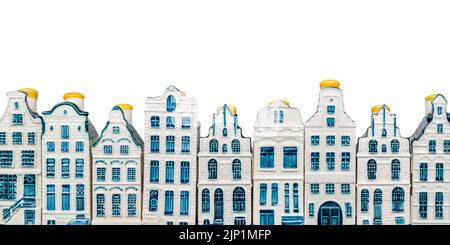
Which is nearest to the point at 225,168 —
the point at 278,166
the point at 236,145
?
the point at 236,145

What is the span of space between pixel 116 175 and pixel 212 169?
759mm

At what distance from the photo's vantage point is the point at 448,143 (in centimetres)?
440

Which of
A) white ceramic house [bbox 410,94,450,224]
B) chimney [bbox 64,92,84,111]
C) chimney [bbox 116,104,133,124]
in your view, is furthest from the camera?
chimney [bbox 116,104,133,124]

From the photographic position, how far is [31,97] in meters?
4.55

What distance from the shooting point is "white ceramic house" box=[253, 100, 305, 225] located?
441 cm

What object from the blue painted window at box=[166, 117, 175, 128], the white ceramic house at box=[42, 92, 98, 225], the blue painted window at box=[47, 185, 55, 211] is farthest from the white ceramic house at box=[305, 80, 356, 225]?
the blue painted window at box=[47, 185, 55, 211]

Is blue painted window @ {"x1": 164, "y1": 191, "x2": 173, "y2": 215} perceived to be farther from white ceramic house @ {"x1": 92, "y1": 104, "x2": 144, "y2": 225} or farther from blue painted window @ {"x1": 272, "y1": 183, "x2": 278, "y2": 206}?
blue painted window @ {"x1": 272, "y1": 183, "x2": 278, "y2": 206}

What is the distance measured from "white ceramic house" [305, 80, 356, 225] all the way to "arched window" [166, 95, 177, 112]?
3.44ft

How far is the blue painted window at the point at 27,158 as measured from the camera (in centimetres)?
445

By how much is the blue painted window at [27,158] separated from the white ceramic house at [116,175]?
494 mm

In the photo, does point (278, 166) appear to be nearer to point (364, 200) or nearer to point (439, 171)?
point (364, 200)

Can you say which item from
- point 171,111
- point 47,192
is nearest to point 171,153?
point 171,111

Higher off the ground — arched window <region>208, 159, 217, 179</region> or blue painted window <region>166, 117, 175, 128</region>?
blue painted window <region>166, 117, 175, 128</region>
